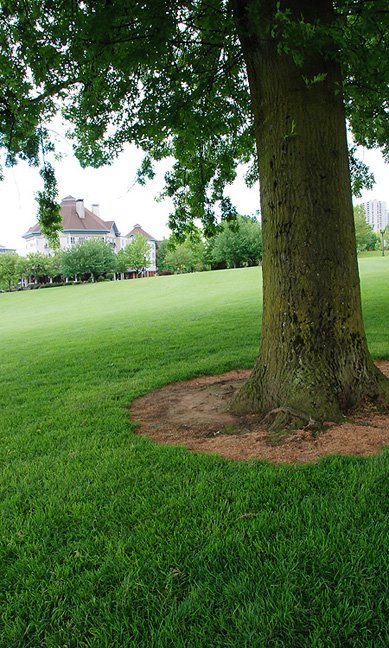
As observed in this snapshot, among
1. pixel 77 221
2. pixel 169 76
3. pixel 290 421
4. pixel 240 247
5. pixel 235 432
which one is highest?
pixel 77 221

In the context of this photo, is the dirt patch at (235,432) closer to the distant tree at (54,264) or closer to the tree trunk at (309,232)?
the tree trunk at (309,232)

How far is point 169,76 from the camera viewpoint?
646cm

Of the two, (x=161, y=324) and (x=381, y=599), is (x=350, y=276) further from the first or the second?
(x=161, y=324)

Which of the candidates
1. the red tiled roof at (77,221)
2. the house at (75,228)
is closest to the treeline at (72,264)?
the house at (75,228)

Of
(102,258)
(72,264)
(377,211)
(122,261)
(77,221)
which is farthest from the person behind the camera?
(377,211)

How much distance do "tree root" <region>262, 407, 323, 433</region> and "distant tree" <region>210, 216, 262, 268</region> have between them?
218 ft

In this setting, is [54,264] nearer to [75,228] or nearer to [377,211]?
[75,228]

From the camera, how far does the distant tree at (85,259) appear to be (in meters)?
70.6

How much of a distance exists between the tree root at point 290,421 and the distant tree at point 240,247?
218 feet

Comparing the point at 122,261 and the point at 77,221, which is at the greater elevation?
the point at 77,221

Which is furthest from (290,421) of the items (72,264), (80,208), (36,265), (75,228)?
(80,208)

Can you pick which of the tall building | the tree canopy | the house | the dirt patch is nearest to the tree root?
the dirt patch

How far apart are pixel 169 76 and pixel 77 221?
91090 millimetres

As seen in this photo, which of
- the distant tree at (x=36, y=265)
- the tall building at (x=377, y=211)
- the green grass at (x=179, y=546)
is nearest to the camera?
the green grass at (x=179, y=546)
